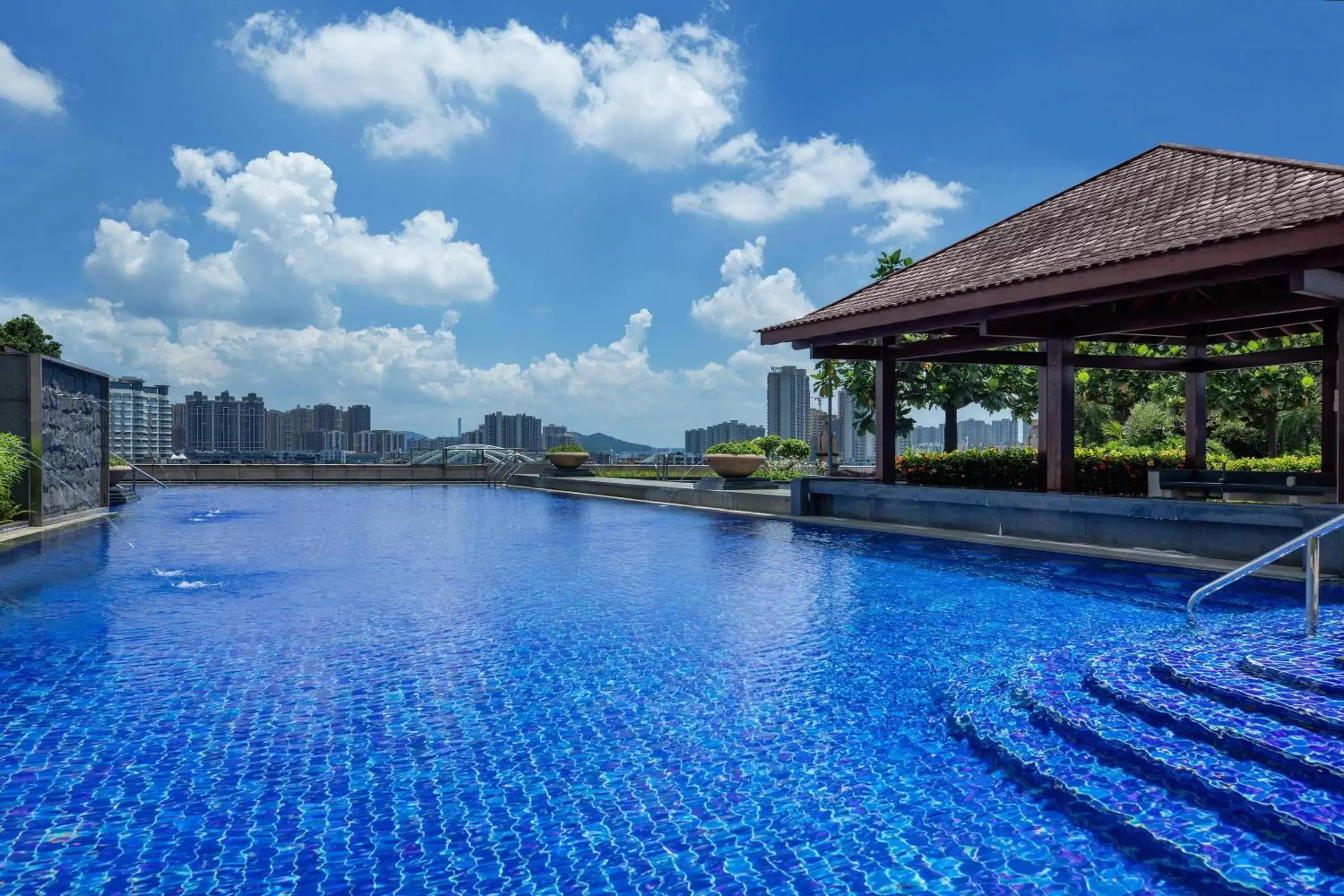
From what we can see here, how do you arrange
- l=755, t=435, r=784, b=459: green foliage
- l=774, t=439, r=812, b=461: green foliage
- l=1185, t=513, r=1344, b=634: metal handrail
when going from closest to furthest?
1. l=1185, t=513, r=1344, b=634: metal handrail
2. l=774, t=439, r=812, b=461: green foliage
3. l=755, t=435, r=784, b=459: green foliage

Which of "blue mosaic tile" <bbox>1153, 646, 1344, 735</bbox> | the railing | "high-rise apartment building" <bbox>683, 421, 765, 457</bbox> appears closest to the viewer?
"blue mosaic tile" <bbox>1153, 646, 1344, 735</bbox>

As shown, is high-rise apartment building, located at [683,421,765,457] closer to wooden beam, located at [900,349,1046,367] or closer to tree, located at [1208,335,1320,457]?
tree, located at [1208,335,1320,457]

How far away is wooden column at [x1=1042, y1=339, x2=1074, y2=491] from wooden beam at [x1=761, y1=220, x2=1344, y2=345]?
4.15 ft

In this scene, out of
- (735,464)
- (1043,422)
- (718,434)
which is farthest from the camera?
(718,434)

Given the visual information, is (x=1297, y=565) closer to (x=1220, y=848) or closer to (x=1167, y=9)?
(x=1220, y=848)

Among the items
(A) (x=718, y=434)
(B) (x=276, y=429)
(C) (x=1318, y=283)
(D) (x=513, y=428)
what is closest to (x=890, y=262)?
(C) (x=1318, y=283)

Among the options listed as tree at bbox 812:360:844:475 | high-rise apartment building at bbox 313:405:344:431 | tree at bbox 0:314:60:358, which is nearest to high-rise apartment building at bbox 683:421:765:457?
tree at bbox 812:360:844:475

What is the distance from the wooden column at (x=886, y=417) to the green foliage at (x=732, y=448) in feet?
22.7

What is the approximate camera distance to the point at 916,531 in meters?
15.3

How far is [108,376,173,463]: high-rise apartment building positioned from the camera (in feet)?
69.0

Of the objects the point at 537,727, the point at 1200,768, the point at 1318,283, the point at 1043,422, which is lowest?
the point at 537,727

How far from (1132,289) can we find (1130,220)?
2615mm

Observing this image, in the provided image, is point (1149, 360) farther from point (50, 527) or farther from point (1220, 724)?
point (50, 527)

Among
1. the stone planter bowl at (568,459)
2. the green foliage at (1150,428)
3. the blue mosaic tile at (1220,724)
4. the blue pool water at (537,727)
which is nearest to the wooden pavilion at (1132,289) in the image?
the blue pool water at (537,727)
